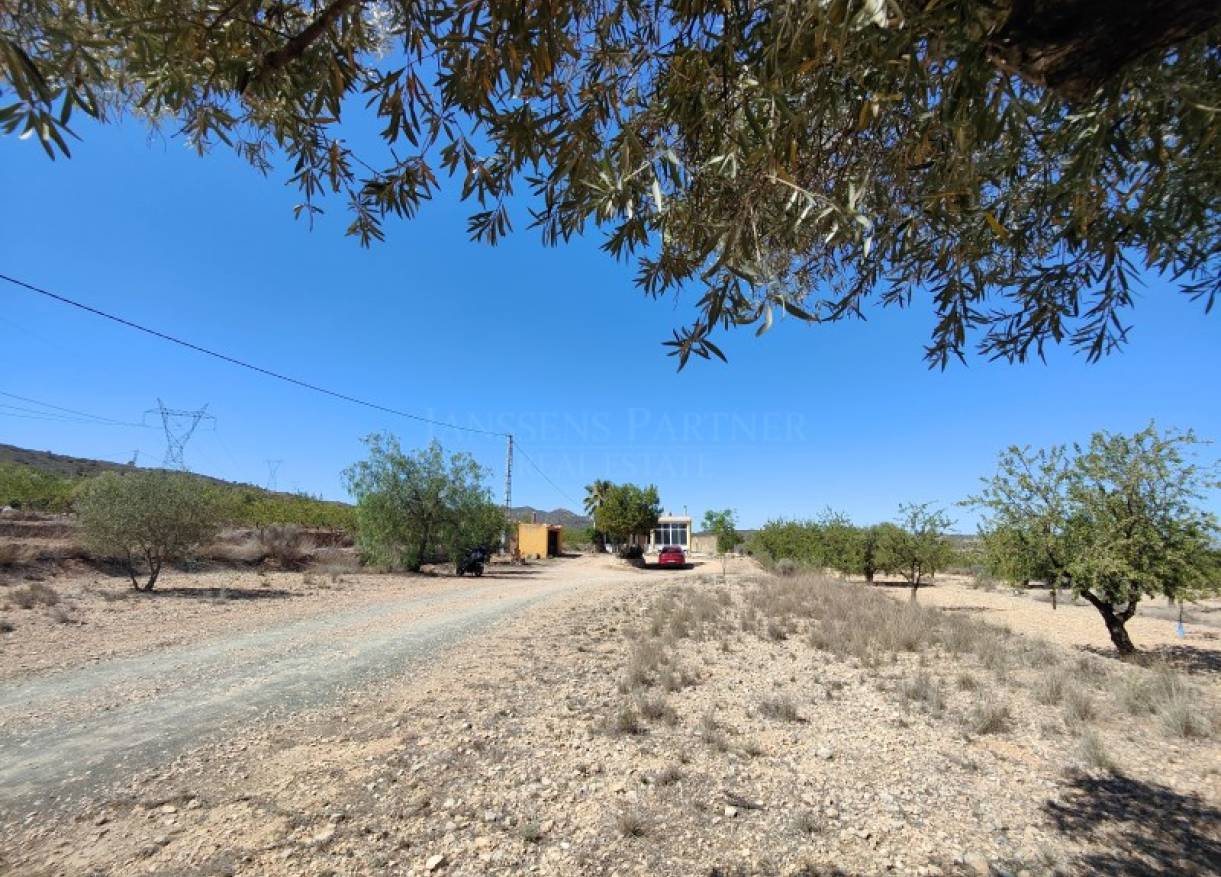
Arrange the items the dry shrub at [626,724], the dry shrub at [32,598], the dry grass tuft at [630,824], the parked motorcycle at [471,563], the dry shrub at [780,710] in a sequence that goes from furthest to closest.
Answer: the parked motorcycle at [471,563] → the dry shrub at [32,598] → the dry shrub at [780,710] → the dry shrub at [626,724] → the dry grass tuft at [630,824]

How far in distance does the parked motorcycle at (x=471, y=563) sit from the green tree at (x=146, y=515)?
467 inches

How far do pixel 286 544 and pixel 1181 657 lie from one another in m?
30.5

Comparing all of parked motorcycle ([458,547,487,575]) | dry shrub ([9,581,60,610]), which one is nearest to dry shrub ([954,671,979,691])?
dry shrub ([9,581,60,610])

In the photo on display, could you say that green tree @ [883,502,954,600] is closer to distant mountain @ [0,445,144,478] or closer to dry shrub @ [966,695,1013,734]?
dry shrub @ [966,695,1013,734]

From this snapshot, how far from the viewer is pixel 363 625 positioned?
38.0 ft

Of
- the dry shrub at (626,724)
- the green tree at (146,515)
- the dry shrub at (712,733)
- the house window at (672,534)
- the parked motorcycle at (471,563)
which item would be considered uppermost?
the house window at (672,534)

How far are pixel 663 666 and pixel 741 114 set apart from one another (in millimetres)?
7676

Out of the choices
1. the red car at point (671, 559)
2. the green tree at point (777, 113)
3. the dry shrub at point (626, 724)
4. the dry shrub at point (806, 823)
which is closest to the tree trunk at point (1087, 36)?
the green tree at point (777, 113)

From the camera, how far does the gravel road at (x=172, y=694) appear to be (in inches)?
181

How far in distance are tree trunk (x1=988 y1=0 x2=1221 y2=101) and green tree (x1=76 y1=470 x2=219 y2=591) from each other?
61.8 ft

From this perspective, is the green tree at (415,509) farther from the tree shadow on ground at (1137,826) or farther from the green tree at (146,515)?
the tree shadow on ground at (1137,826)

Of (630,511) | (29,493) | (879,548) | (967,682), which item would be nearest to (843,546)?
(879,548)

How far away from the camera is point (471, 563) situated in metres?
27.5

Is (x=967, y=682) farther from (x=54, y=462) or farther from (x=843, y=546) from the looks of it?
(x=54, y=462)
